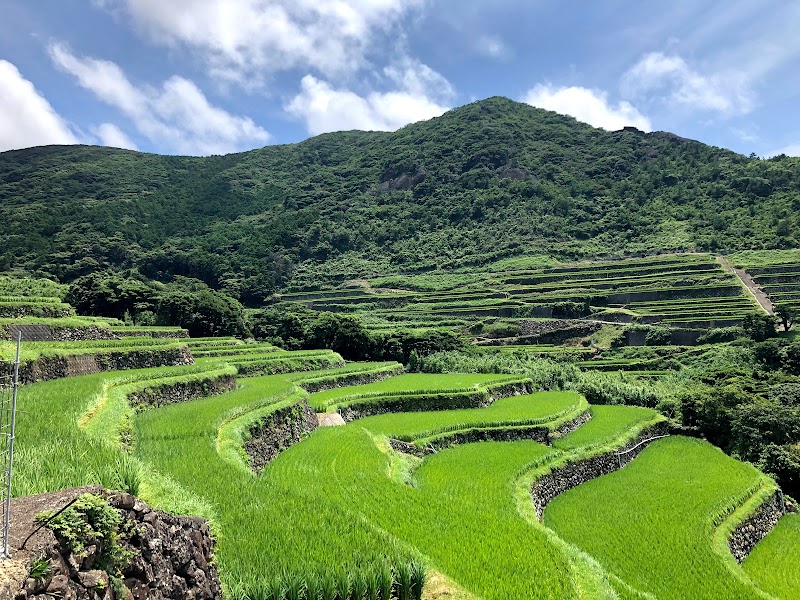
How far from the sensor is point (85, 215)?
115m

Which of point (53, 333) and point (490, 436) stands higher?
point (53, 333)

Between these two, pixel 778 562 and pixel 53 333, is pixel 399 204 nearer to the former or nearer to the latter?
pixel 53 333

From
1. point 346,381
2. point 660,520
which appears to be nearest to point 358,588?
point 660,520

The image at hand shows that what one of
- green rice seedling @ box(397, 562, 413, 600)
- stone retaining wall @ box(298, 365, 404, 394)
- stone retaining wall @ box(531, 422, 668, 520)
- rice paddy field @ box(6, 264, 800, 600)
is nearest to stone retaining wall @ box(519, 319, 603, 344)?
stone retaining wall @ box(298, 365, 404, 394)

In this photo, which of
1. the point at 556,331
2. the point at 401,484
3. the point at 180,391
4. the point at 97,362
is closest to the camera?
the point at 401,484

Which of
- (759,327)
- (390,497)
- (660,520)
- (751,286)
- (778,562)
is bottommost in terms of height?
(778,562)

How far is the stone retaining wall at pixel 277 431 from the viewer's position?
1407 cm

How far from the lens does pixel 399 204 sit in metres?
154

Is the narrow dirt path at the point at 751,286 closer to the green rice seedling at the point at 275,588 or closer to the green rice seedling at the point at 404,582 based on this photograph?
the green rice seedling at the point at 404,582

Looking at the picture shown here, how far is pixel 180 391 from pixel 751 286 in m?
73.4

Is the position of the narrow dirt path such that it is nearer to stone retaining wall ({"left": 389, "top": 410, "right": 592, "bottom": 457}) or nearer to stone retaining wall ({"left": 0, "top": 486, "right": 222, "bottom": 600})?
stone retaining wall ({"left": 389, "top": 410, "right": 592, "bottom": 457})

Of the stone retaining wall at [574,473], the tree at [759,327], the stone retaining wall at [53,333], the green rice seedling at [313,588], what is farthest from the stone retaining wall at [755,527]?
the tree at [759,327]

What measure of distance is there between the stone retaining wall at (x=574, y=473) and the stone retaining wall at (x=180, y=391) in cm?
1231

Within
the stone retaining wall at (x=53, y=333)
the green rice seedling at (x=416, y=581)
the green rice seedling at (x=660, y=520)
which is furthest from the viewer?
the stone retaining wall at (x=53, y=333)
